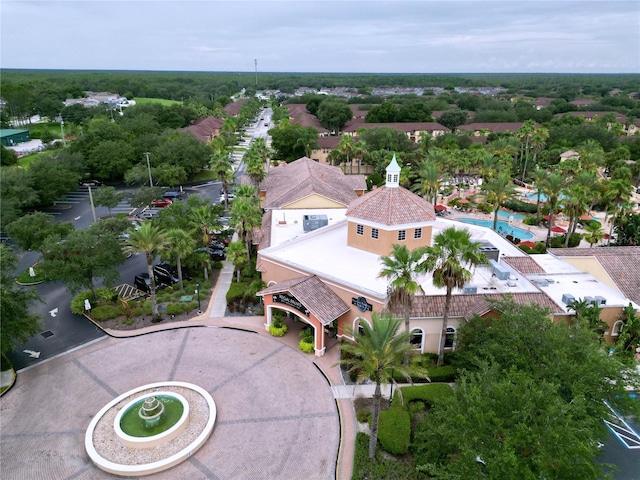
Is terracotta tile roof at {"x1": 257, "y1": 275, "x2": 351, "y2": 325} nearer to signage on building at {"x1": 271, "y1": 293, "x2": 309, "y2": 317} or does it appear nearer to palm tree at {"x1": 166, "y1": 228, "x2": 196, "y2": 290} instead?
signage on building at {"x1": 271, "y1": 293, "x2": 309, "y2": 317}

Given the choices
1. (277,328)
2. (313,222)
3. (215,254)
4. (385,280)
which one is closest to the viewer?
(385,280)

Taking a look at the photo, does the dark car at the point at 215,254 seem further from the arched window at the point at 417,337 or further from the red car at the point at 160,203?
the arched window at the point at 417,337

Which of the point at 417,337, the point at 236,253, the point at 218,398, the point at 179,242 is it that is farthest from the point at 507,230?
the point at 218,398

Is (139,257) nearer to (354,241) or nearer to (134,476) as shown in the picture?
(354,241)

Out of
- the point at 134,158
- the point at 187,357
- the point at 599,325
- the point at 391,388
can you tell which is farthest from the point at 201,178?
the point at 599,325

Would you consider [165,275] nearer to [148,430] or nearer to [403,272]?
[148,430]

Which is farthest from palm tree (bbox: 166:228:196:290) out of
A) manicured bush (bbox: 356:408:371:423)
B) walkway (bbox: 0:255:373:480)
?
manicured bush (bbox: 356:408:371:423)
